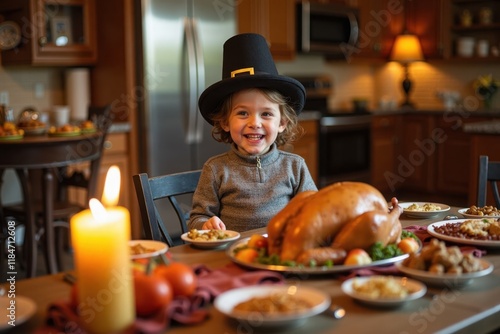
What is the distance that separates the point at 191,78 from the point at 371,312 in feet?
11.8

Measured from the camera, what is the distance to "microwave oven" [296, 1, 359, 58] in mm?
5562

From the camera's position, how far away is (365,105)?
6332 millimetres

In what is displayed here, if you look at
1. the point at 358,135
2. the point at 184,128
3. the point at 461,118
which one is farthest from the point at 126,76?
the point at 461,118

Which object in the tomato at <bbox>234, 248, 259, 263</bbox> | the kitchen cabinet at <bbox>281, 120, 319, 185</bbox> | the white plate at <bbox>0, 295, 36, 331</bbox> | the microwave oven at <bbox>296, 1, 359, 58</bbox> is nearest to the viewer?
the white plate at <bbox>0, 295, 36, 331</bbox>

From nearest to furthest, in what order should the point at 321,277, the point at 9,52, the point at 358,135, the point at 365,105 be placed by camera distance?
1. the point at 321,277
2. the point at 9,52
3. the point at 358,135
4. the point at 365,105

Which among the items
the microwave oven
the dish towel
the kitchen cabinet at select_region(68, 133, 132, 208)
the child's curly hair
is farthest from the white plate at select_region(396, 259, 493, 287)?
the microwave oven

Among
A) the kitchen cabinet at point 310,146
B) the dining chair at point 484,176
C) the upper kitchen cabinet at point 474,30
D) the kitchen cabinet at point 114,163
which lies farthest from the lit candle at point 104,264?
the upper kitchen cabinet at point 474,30

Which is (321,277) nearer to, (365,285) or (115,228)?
(365,285)

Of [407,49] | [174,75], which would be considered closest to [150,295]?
[174,75]

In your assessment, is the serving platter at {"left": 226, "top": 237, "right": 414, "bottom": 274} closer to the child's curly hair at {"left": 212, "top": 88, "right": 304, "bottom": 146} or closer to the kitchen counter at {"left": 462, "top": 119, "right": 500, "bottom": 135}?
the child's curly hair at {"left": 212, "top": 88, "right": 304, "bottom": 146}

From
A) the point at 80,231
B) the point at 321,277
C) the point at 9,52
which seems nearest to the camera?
the point at 80,231

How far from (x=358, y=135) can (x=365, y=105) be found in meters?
→ 0.52

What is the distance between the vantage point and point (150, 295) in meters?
0.96

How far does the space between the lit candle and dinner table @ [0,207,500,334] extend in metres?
0.09
